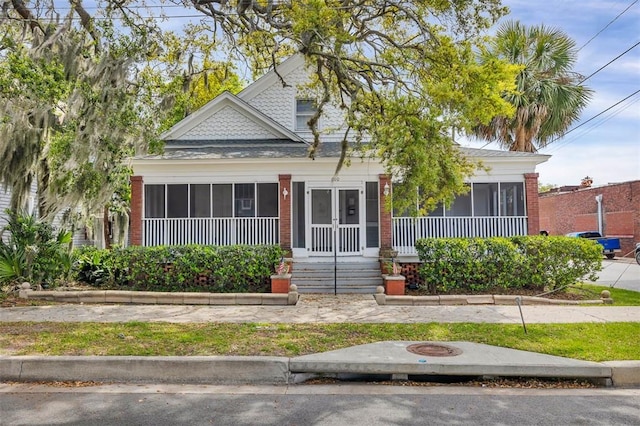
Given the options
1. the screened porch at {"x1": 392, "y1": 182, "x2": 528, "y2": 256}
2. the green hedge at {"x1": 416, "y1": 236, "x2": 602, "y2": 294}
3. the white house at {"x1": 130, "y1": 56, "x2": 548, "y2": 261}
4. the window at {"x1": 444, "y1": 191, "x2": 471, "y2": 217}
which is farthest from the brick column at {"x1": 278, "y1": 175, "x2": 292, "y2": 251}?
the window at {"x1": 444, "y1": 191, "x2": 471, "y2": 217}

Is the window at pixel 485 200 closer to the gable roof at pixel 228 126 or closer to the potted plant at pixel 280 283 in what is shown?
the gable roof at pixel 228 126

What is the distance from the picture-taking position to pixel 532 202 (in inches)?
529

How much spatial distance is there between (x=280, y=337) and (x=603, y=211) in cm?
2794

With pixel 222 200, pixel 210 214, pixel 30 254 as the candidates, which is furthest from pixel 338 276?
pixel 30 254

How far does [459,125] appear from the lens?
984 centimetres

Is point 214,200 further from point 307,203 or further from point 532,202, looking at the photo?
point 532,202

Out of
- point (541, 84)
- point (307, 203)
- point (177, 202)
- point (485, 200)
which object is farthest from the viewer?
point (541, 84)

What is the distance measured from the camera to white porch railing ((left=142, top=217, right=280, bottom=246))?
45.3ft

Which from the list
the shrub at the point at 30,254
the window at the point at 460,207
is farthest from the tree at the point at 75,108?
the window at the point at 460,207

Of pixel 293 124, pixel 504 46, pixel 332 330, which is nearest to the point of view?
pixel 332 330

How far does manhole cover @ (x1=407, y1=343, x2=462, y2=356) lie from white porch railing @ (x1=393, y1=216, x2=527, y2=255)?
7.17 metres

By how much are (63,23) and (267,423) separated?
12.7m

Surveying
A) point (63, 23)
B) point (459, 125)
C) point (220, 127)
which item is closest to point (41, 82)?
point (63, 23)

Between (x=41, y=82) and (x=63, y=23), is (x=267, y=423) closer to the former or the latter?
(x=41, y=82)
